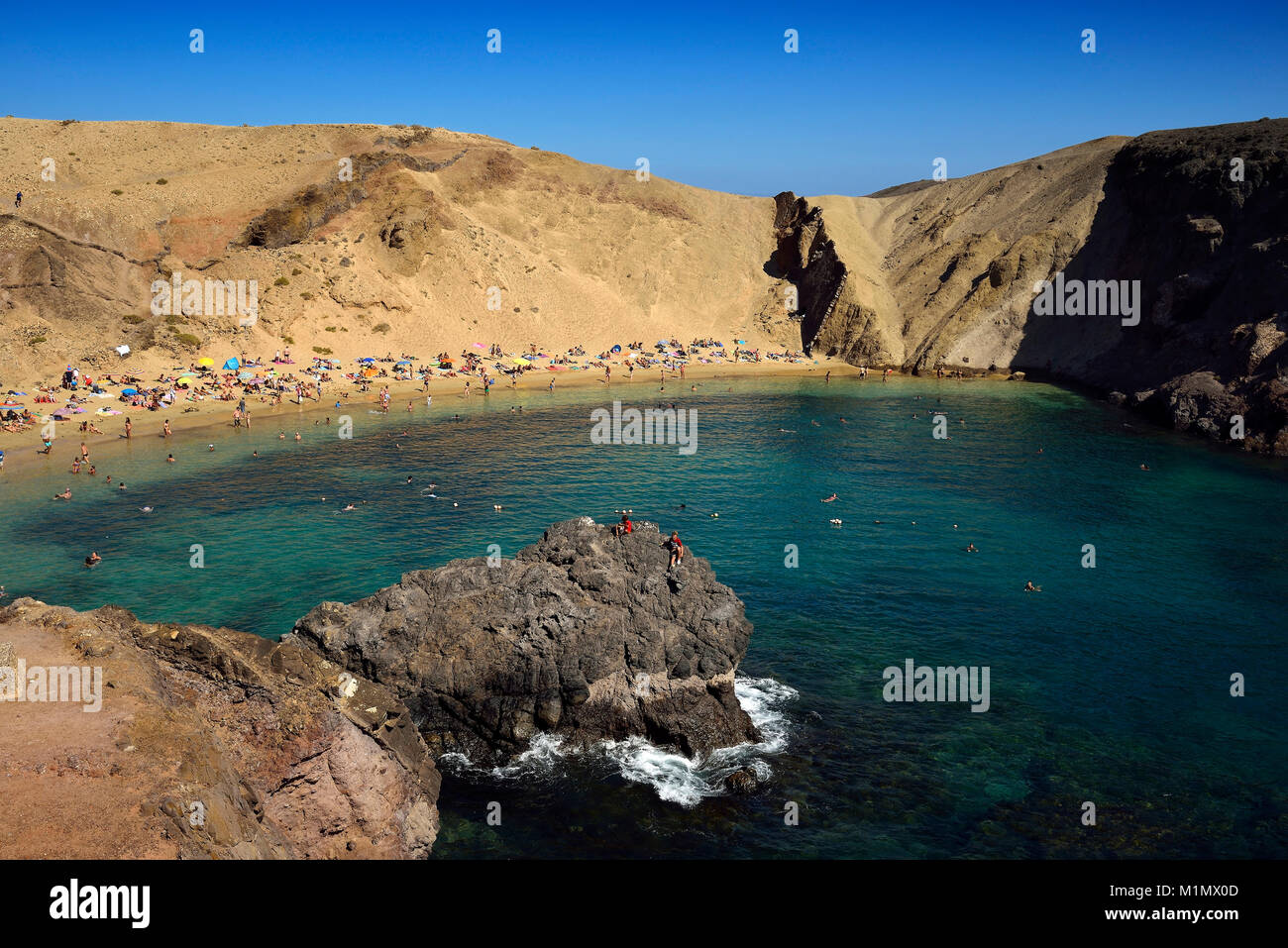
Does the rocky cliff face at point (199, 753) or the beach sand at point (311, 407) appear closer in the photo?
the rocky cliff face at point (199, 753)

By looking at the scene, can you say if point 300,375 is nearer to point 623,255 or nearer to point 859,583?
point 623,255

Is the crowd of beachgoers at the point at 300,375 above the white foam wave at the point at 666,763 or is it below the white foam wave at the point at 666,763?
above

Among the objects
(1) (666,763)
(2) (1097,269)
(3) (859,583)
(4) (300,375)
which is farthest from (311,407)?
(2) (1097,269)

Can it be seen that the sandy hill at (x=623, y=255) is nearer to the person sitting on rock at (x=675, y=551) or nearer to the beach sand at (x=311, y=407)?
the beach sand at (x=311, y=407)

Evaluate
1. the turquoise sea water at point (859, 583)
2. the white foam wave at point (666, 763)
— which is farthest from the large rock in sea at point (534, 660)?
the turquoise sea water at point (859, 583)

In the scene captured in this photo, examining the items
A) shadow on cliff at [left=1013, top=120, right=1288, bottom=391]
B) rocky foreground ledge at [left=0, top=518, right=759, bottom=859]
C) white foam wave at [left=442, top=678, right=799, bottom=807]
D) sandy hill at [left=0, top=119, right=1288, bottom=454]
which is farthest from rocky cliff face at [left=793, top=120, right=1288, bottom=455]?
rocky foreground ledge at [left=0, top=518, right=759, bottom=859]
